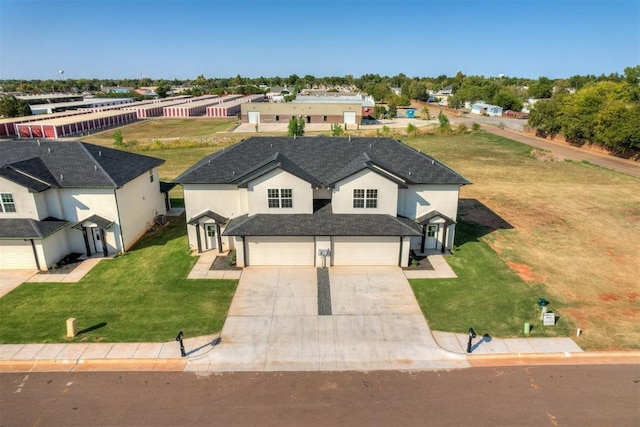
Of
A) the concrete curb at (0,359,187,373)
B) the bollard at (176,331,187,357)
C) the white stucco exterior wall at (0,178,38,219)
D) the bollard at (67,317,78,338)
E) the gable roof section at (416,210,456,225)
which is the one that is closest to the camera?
the concrete curb at (0,359,187,373)

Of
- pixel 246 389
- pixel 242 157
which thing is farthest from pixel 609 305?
pixel 242 157

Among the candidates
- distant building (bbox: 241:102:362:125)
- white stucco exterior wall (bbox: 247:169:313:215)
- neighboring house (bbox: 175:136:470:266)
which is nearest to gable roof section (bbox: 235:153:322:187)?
neighboring house (bbox: 175:136:470:266)

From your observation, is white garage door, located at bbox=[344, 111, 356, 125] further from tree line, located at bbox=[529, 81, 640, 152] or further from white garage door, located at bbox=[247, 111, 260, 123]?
tree line, located at bbox=[529, 81, 640, 152]

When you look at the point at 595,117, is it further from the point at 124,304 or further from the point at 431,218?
the point at 124,304

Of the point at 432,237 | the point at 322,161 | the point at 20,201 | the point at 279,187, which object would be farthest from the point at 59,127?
the point at 432,237

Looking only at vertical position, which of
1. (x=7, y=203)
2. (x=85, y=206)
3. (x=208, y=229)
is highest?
(x=7, y=203)

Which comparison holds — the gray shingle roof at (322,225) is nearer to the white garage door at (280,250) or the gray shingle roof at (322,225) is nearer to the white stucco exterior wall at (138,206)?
the white garage door at (280,250)
